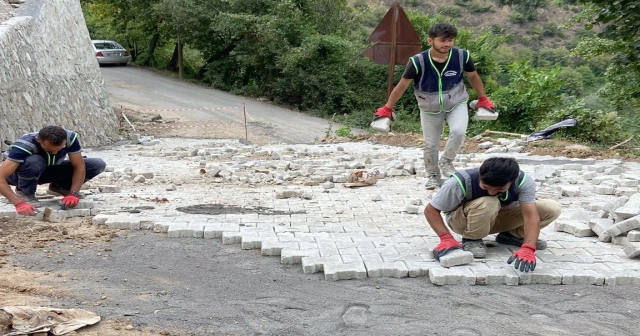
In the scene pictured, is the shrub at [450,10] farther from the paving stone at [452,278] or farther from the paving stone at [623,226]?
the paving stone at [452,278]

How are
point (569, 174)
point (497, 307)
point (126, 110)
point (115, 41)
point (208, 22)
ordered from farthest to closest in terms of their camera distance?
point (115, 41), point (208, 22), point (126, 110), point (569, 174), point (497, 307)

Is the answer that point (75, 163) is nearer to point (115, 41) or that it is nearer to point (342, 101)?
point (342, 101)

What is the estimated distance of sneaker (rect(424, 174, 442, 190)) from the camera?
7.93m

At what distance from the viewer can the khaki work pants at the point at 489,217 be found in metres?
4.70

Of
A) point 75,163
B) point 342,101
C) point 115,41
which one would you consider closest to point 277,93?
point 342,101

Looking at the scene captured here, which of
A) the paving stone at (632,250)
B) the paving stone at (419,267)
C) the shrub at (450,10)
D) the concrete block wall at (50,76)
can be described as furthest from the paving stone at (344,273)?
the shrub at (450,10)

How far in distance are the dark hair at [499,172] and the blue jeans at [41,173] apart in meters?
4.19

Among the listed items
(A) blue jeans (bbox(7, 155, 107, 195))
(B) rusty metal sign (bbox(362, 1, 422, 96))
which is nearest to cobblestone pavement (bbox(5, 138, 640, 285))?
(A) blue jeans (bbox(7, 155, 107, 195))

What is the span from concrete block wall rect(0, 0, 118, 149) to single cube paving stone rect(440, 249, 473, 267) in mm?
7695

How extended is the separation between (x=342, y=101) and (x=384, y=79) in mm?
1813

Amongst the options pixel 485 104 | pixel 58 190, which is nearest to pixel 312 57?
pixel 485 104

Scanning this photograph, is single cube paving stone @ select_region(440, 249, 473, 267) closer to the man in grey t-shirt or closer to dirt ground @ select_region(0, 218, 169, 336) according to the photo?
the man in grey t-shirt

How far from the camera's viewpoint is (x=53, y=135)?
238 inches

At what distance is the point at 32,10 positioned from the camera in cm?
1276
